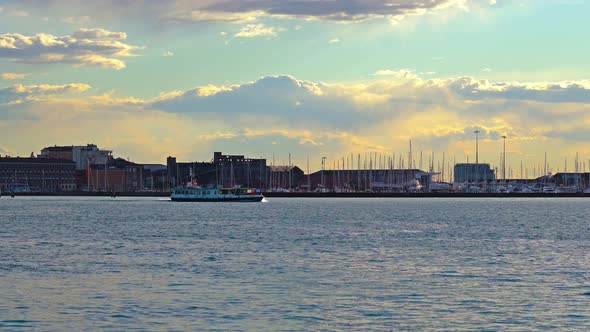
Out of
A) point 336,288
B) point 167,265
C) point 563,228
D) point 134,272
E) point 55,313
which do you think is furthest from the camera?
point 563,228

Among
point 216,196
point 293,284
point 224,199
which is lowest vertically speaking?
point 293,284

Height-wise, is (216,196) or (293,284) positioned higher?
(216,196)

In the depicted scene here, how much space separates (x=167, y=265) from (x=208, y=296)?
11.7m

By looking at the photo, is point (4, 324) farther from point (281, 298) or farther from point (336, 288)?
point (336, 288)

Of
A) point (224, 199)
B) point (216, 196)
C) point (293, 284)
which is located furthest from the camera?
point (216, 196)

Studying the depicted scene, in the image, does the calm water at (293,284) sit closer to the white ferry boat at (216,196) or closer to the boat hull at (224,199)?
the boat hull at (224,199)

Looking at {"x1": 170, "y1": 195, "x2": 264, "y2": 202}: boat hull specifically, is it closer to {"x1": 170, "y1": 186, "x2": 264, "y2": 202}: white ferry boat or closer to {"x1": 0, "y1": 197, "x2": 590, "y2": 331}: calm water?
{"x1": 170, "y1": 186, "x2": 264, "y2": 202}: white ferry boat

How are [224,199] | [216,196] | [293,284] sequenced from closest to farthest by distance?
[293,284], [224,199], [216,196]

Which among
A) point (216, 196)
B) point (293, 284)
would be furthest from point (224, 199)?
point (293, 284)

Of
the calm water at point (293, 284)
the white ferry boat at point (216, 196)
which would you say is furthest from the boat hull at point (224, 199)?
the calm water at point (293, 284)

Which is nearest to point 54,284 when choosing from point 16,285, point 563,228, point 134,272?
point 16,285

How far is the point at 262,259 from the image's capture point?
48500 millimetres

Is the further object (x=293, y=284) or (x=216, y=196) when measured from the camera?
(x=216, y=196)

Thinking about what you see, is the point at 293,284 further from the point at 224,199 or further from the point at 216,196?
the point at 216,196
